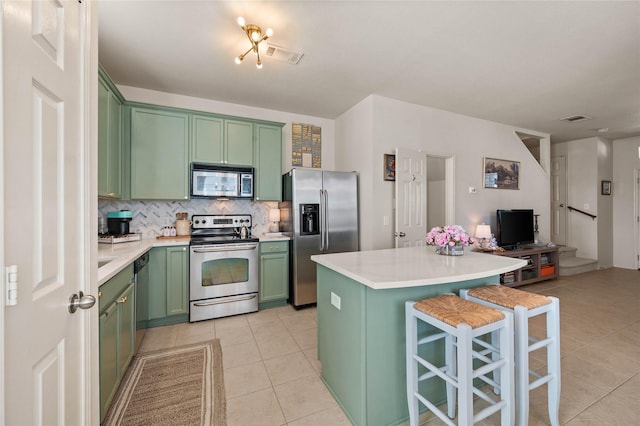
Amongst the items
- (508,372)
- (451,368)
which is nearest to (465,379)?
(508,372)

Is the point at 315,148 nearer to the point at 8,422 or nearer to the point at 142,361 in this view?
the point at 142,361

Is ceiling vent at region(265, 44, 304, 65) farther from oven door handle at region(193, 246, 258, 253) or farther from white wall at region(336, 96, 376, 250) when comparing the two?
oven door handle at region(193, 246, 258, 253)

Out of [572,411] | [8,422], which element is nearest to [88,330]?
[8,422]

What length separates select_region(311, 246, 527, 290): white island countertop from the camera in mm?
1469

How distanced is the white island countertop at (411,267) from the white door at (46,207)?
123 centimetres

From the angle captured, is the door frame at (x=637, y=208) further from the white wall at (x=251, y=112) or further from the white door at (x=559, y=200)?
the white wall at (x=251, y=112)

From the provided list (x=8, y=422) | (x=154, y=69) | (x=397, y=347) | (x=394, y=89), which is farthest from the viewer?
(x=394, y=89)

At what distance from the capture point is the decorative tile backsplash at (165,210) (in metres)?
3.35

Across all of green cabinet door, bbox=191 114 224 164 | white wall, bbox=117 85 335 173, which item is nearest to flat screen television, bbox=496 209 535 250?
white wall, bbox=117 85 335 173

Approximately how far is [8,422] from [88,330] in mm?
A: 441

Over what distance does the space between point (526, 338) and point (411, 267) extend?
679 mm

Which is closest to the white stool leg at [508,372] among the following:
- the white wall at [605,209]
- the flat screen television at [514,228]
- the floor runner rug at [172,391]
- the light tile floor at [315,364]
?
the light tile floor at [315,364]

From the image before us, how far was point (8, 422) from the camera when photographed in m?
0.67

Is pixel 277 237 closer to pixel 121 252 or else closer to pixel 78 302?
pixel 121 252
